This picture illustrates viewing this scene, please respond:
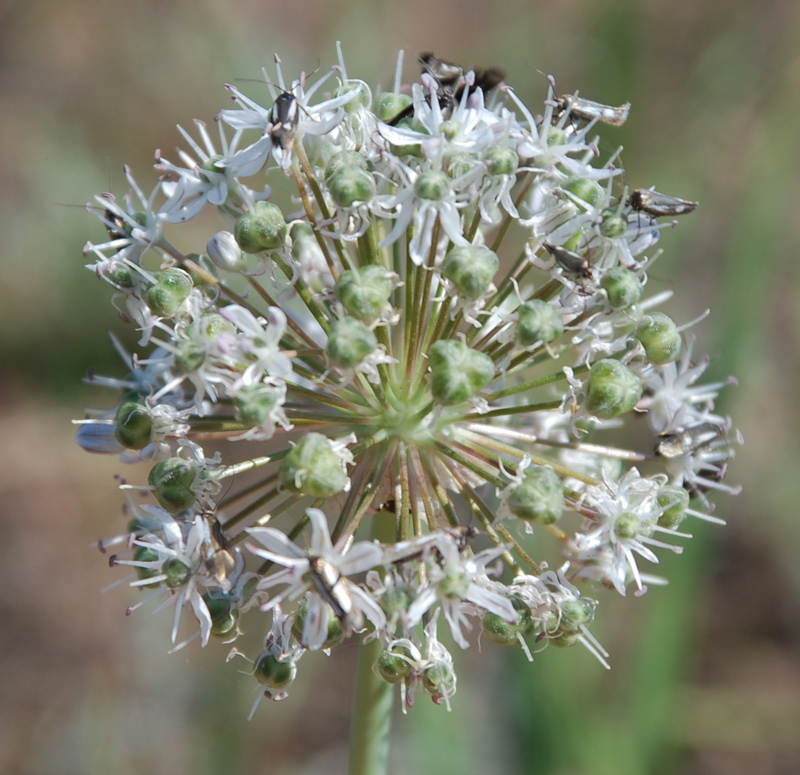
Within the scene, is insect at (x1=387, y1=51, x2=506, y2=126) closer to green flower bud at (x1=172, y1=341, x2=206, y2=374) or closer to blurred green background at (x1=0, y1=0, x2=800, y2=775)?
green flower bud at (x1=172, y1=341, x2=206, y2=374)

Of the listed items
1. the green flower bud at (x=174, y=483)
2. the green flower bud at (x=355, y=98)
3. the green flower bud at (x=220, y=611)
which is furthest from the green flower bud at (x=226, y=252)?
the green flower bud at (x=220, y=611)

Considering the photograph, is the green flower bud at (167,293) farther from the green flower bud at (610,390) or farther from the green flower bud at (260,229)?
the green flower bud at (610,390)

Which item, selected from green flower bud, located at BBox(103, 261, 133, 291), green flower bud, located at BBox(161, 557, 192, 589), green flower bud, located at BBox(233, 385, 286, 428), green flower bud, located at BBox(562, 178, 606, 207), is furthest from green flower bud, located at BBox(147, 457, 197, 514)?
green flower bud, located at BBox(562, 178, 606, 207)

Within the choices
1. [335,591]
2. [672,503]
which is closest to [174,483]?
[335,591]

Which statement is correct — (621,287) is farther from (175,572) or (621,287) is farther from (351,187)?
(175,572)

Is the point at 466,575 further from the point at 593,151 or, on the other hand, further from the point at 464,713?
the point at 464,713

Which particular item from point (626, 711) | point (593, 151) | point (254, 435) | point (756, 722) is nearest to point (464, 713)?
point (626, 711)
